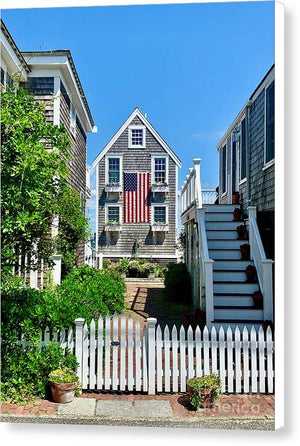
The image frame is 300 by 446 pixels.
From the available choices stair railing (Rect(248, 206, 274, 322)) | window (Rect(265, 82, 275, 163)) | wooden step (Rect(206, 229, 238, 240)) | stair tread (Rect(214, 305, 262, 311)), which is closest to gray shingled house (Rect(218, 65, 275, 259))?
window (Rect(265, 82, 275, 163))

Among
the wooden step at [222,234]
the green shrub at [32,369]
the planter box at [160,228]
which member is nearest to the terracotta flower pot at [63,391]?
the green shrub at [32,369]

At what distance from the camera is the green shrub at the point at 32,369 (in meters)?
4.20

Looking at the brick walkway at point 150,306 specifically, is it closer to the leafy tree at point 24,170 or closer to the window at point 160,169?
the leafy tree at point 24,170

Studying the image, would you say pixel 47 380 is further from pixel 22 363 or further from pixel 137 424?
pixel 137 424

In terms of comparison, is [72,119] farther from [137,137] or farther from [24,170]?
[137,137]

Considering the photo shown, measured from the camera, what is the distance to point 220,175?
1166 cm

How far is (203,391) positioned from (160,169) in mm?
12779

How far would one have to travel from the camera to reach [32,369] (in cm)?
419

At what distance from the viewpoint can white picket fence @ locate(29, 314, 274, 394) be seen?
4.27 m

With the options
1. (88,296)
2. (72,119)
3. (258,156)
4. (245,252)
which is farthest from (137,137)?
(88,296)

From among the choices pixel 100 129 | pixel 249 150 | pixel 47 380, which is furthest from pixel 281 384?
pixel 249 150

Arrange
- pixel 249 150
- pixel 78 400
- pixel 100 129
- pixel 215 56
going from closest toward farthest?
pixel 78 400 < pixel 215 56 < pixel 100 129 < pixel 249 150

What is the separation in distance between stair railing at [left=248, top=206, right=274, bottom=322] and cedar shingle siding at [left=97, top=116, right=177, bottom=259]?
7743 millimetres

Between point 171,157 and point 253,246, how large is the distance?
33.6ft
